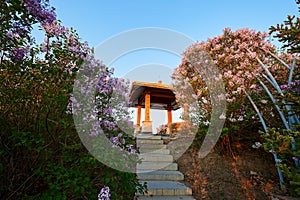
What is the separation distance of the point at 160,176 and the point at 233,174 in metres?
1.31

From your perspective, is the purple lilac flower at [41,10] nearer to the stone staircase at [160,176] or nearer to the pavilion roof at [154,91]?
the stone staircase at [160,176]

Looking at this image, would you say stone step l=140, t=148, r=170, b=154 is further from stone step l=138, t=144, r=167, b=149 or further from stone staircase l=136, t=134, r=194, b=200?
stone step l=138, t=144, r=167, b=149

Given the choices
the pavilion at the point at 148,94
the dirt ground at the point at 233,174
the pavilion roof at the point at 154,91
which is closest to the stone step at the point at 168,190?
the dirt ground at the point at 233,174

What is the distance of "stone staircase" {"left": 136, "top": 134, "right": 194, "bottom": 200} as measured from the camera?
247cm

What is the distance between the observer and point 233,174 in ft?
9.71

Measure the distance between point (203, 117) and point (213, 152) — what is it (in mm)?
818

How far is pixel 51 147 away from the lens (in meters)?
1.47

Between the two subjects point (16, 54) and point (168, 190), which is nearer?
point (16, 54)

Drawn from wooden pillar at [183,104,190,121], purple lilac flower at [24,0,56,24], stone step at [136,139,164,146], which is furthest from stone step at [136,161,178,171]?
purple lilac flower at [24,0,56,24]

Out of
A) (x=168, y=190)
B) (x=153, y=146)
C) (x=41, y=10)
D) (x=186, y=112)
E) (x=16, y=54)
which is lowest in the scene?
(x=168, y=190)

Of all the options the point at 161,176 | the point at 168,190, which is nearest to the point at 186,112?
the point at 161,176

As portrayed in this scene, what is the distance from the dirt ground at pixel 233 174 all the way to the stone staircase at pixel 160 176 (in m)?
0.19

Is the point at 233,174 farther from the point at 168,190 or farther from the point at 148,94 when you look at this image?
the point at 148,94

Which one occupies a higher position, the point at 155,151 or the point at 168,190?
the point at 155,151
